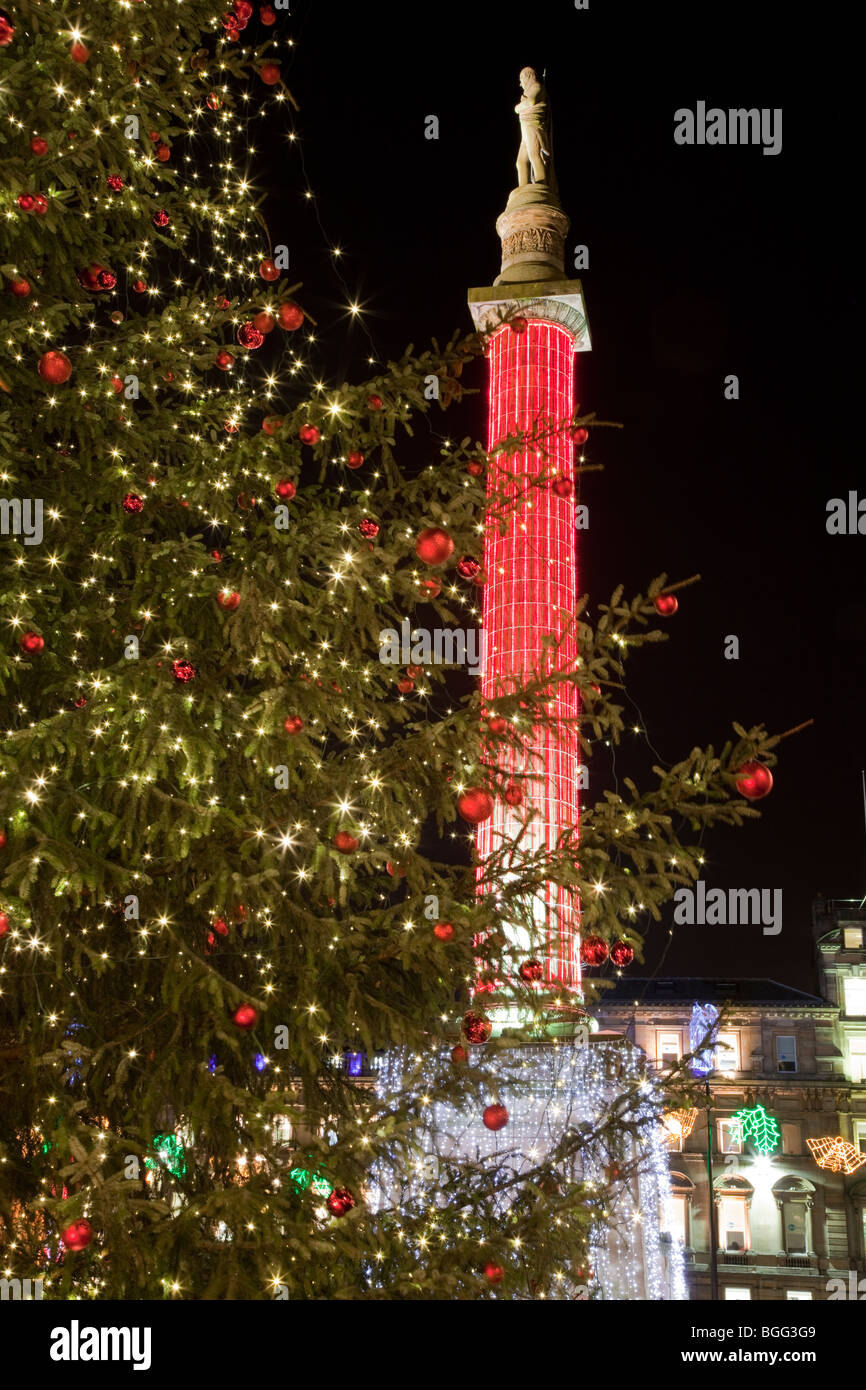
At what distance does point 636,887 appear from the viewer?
5469mm

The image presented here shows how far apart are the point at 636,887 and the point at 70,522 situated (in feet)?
10.9

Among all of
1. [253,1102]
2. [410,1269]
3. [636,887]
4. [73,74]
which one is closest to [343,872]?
[253,1102]

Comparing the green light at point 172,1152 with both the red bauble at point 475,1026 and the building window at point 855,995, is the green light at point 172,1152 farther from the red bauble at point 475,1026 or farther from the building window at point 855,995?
the building window at point 855,995

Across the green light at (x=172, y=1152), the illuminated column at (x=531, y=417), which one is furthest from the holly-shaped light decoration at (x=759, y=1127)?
the green light at (x=172, y=1152)

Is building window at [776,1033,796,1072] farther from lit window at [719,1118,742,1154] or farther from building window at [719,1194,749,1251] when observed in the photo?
building window at [719,1194,749,1251]

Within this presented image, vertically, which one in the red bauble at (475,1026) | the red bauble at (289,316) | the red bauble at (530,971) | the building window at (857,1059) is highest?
the red bauble at (289,316)

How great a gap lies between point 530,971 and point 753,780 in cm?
131

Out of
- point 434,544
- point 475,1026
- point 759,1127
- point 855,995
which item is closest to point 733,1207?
point 759,1127

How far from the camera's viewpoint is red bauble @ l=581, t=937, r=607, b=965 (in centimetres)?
606

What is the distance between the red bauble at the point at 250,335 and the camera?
6676 millimetres

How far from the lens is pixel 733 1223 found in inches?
1458

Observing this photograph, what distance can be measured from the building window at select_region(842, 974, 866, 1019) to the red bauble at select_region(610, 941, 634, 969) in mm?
35868

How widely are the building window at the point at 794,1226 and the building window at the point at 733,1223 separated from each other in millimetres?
1109
